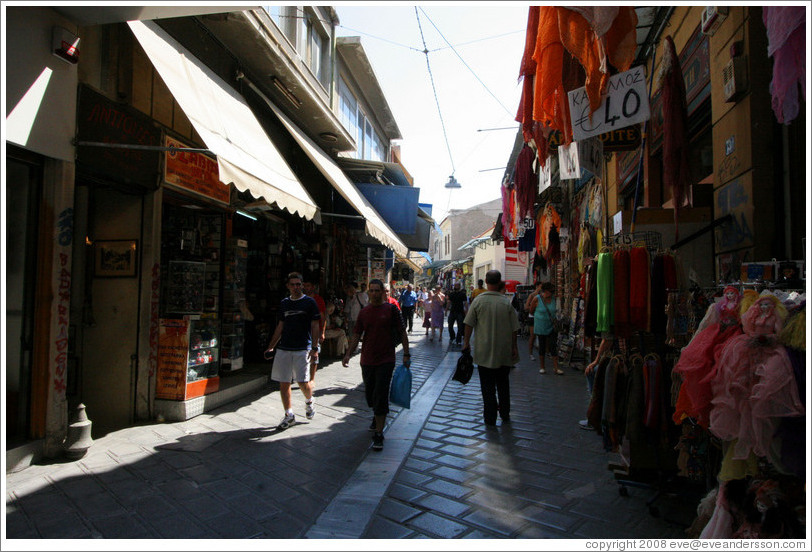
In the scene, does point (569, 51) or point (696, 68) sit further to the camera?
point (696, 68)

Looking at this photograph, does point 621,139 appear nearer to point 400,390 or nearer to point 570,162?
point 570,162

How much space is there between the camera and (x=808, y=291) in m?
2.28

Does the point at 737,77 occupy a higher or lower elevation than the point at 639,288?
higher

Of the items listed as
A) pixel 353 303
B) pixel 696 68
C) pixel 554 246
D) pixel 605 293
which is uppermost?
pixel 696 68

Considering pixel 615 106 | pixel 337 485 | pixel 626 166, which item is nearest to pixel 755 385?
Result: pixel 337 485

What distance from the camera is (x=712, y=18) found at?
547 cm

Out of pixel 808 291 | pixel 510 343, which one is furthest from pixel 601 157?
pixel 808 291

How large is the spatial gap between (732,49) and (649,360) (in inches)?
137

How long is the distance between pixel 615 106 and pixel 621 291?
2152 mm

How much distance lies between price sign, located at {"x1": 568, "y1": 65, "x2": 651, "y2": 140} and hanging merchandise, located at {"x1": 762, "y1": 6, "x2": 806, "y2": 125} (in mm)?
1656

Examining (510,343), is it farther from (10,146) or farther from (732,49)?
(10,146)

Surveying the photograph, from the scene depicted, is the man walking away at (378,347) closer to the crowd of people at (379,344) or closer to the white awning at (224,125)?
the crowd of people at (379,344)

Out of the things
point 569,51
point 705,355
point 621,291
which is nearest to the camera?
point 705,355

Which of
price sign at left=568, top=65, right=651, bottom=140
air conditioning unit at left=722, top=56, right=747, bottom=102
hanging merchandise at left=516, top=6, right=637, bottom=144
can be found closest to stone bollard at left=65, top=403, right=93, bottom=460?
hanging merchandise at left=516, top=6, right=637, bottom=144
